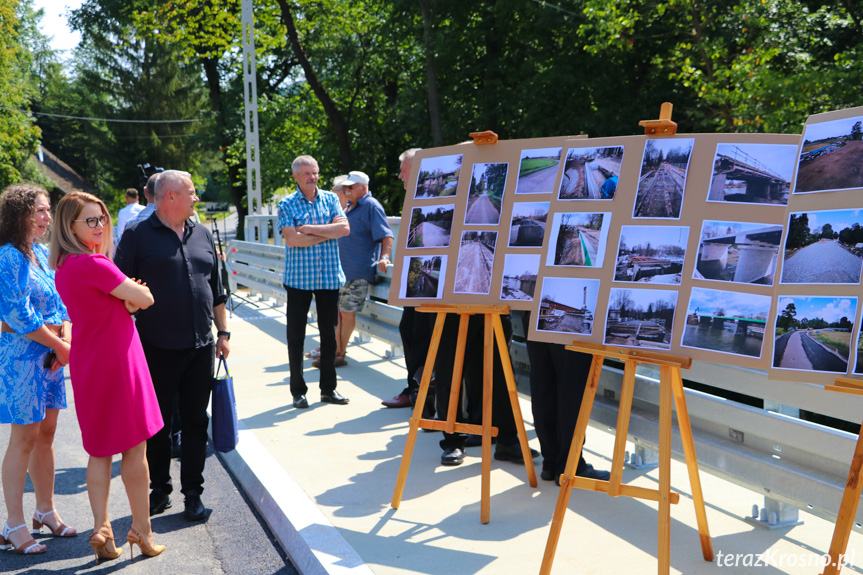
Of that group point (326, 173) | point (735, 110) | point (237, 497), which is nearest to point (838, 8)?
point (735, 110)

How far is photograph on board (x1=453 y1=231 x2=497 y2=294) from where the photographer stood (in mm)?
4645

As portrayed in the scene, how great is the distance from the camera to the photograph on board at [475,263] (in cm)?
464

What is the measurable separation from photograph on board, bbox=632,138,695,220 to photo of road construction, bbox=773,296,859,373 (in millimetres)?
683

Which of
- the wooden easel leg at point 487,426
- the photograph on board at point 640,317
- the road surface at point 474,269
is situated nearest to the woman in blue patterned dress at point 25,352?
the road surface at point 474,269

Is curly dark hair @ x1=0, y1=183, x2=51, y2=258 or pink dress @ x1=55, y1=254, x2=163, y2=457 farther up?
curly dark hair @ x1=0, y1=183, x2=51, y2=258

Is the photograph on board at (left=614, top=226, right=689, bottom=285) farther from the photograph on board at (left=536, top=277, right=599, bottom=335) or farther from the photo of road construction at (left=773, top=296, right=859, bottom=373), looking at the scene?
the photo of road construction at (left=773, top=296, right=859, bottom=373)

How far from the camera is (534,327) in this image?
4027 millimetres

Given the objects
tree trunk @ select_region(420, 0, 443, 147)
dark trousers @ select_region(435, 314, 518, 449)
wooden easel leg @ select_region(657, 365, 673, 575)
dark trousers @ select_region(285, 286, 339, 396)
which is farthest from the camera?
tree trunk @ select_region(420, 0, 443, 147)

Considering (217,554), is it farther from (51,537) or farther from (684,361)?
(684,361)

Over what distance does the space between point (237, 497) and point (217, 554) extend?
0.93m

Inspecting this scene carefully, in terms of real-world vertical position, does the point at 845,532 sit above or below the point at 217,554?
above

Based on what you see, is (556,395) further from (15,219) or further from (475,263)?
(15,219)

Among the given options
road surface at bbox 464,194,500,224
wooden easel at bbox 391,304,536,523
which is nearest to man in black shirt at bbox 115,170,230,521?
wooden easel at bbox 391,304,536,523

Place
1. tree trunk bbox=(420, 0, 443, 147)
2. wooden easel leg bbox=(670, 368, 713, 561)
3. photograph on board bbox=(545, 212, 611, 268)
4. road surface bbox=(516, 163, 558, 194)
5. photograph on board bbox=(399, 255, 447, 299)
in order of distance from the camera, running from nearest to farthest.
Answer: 1. wooden easel leg bbox=(670, 368, 713, 561)
2. photograph on board bbox=(545, 212, 611, 268)
3. road surface bbox=(516, 163, 558, 194)
4. photograph on board bbox=(399, 255, 447, 299)
5. tree trunk bbox=(420, 0, 443, 147)
